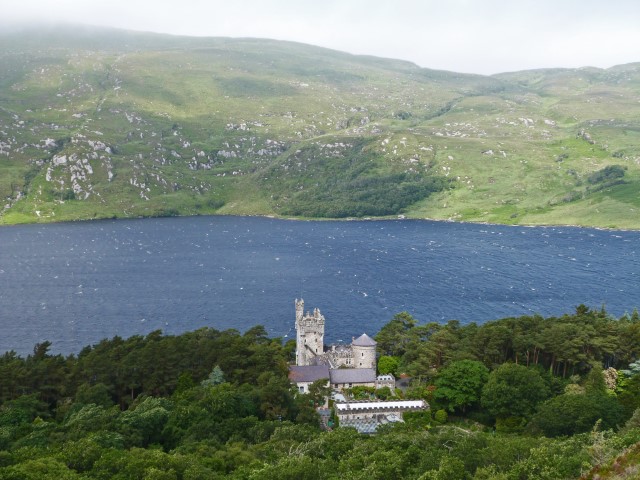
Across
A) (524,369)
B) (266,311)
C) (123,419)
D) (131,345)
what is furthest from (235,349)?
(266,311)

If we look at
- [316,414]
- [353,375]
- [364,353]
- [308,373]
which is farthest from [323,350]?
[316,414]

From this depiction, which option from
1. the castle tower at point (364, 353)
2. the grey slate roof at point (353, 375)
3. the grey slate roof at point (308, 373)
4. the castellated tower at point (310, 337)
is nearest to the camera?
the grey slate roof at point (308, 373)

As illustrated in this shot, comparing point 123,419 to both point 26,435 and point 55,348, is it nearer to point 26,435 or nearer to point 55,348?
point 26,435

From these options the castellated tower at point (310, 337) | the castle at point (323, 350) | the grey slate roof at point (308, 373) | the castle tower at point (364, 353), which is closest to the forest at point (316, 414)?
the grey slate roof at point (308, 373)

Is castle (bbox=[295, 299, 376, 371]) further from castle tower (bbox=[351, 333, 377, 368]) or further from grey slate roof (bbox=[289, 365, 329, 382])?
grey slate roof (bbox=[289, 365, 329, 382])

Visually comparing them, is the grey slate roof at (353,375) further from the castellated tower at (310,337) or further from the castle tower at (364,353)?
the castellated tower at (310,337)

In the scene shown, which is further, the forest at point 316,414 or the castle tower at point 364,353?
the castle tower at point 364,353
